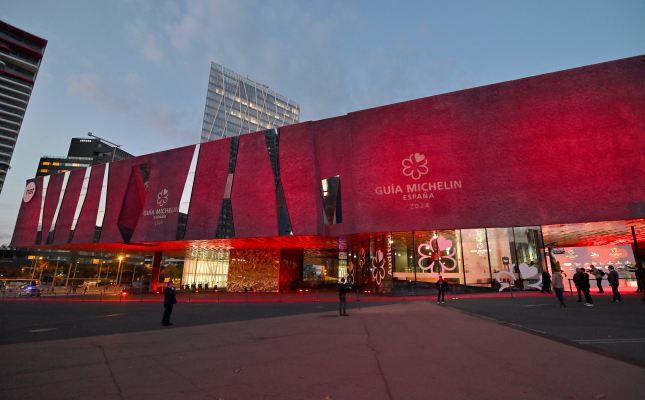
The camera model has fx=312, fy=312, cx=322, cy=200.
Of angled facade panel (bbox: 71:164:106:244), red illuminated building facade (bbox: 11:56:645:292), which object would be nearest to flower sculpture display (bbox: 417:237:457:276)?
red illuminated building facade (bbox: 11:56:645:292)

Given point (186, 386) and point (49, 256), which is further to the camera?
point (49, 256)

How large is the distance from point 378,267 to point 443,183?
9109 mm

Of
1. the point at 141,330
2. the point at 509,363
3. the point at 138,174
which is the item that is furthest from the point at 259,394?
the point at 138,174

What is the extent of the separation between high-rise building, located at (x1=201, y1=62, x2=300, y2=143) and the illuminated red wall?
62.6m

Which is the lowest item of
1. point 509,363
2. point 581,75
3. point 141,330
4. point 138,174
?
point 141,330

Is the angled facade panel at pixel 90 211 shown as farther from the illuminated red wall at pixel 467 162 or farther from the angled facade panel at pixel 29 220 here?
the illuminated red wall at pixel 467 162

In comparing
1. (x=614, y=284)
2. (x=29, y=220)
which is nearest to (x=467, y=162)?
(x=614, y=284)

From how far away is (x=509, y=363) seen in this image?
538cm

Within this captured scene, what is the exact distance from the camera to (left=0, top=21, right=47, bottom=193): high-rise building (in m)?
83.5

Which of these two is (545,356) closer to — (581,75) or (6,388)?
(6,388)

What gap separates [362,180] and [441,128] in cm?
703

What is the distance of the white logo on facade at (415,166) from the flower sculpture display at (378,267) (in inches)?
286

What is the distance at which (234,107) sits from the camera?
9131 centimetres

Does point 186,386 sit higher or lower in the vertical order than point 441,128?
lower
